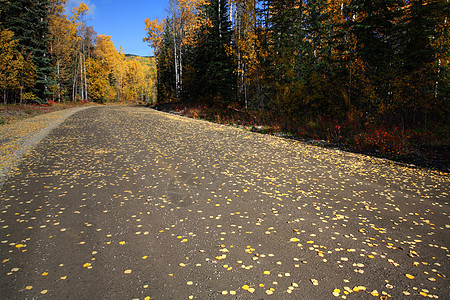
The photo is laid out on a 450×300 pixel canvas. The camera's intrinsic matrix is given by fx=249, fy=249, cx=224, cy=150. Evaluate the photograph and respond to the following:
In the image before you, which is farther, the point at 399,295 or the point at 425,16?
the point at 425,16

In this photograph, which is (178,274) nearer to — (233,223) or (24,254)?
(233,223)

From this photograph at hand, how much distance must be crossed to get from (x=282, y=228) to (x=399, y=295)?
1.77m

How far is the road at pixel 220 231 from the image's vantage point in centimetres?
296

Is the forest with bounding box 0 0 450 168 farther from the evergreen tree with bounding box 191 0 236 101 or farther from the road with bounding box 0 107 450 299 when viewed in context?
the road with bounding box 0 107 450 299

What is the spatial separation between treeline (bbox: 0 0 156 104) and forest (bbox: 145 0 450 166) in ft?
63.4

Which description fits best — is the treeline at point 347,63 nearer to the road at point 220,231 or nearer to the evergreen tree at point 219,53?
the evergreen tree at point 219,53

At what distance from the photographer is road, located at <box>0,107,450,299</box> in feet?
9.70

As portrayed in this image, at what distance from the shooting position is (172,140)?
11891mm

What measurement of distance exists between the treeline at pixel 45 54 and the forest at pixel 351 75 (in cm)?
1934

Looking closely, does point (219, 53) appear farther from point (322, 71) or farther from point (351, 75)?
point (351, 75)

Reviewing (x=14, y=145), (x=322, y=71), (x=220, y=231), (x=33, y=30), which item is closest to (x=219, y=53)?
(x=322, y=71)

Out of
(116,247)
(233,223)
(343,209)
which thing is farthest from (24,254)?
(343,209)

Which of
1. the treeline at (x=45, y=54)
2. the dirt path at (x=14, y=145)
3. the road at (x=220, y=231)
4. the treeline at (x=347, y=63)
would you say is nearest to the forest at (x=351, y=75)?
the treeline at (x=347, y=63)

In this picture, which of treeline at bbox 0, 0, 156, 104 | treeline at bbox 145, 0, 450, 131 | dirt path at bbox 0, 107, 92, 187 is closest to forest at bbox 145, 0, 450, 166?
treeline at bbox 145, 0, 450, 131
